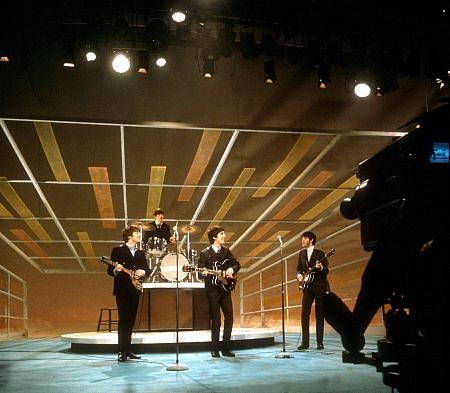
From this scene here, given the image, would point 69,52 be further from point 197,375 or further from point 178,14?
point 197,375

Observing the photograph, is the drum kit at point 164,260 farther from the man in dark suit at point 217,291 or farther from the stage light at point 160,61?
the stage light at point 160,61

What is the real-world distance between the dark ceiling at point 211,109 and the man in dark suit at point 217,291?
1566 mm

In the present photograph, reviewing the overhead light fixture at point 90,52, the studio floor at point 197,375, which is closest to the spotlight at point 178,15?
the overhead light fixture at point 90,52

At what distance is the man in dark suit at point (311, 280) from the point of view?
206 inches

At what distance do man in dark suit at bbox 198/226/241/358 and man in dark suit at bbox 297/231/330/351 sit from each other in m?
0.95

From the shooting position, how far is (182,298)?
6.60m

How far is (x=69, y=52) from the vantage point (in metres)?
4.97

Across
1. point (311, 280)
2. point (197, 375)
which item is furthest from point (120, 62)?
point (197, 375)

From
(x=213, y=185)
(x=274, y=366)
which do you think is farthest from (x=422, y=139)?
(x=213, y=185)

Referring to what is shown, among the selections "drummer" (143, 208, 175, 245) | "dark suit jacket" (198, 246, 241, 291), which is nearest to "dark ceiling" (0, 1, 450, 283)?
"drummer" (143, 208, 175, 245)

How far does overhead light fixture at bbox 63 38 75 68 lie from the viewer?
4.93m

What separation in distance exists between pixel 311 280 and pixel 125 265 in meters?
2.14

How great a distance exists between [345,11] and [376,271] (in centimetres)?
458

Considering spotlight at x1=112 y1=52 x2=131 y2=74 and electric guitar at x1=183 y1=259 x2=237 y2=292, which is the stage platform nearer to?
electric guitar at x1=183 y1=259 x2=237 y2=292
